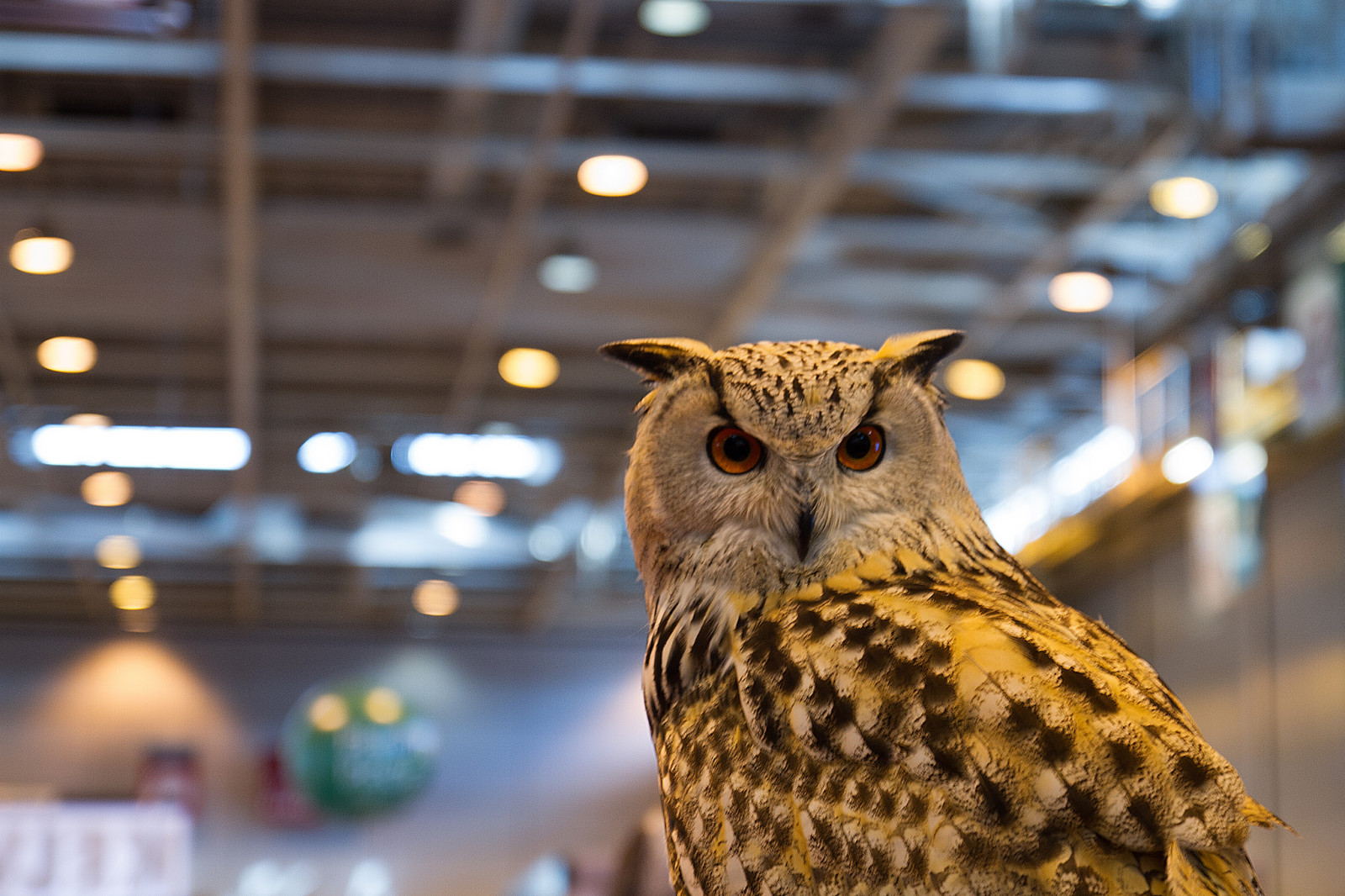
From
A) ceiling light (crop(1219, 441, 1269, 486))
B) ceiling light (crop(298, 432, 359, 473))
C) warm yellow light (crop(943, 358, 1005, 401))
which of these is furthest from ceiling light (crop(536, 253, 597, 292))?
ceiling light (crop(1219, 441, 1269, 486))

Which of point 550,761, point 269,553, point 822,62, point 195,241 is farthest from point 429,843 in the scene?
point 822,62

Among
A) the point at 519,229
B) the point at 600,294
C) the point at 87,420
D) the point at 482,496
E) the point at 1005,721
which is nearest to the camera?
the point at 1005,721

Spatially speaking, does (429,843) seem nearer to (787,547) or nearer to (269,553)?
(269,553)

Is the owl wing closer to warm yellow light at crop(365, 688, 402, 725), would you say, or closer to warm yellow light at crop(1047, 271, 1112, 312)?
warm yellow light at crop(1047, 271, 1112, 312)

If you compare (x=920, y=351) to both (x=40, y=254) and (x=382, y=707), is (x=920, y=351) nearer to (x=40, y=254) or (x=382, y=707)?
(x=40, y=254)

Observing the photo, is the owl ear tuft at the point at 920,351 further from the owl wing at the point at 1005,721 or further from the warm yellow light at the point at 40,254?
the warm yellow light at the point at 40,254

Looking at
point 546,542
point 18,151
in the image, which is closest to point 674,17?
point 18,151

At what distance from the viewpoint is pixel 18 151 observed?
6.11m

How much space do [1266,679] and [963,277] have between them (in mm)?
3895

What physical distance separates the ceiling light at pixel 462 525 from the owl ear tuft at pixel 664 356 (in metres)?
10.3

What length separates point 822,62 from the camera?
5449 mm

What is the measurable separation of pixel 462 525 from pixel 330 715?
349 cm

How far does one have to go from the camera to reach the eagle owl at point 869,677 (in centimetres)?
79

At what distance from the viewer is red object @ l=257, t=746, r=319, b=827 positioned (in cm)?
1374
